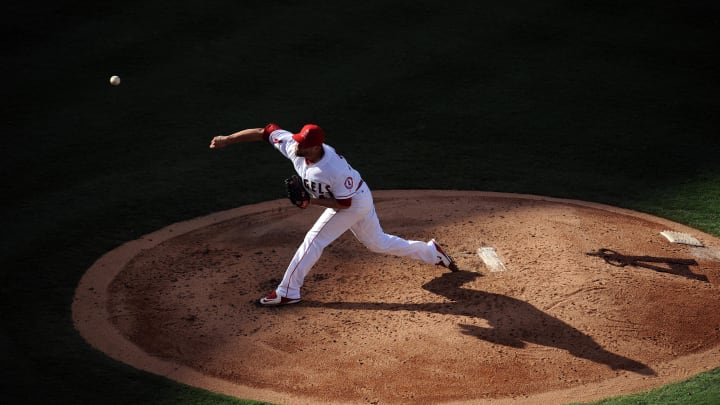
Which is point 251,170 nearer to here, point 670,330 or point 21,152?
point 21,152

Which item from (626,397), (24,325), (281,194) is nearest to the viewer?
(626,397)

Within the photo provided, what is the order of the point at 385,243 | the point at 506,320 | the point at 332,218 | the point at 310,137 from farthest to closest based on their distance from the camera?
the point at 385,243 < the point at 332,218 < the point at 506,320 < the point at 310,137

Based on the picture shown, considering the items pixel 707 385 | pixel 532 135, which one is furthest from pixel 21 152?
pixel 707 385

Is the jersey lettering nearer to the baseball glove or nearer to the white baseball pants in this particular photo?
the baseball glove

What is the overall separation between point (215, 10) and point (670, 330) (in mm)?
9516

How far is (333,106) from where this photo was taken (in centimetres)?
1161

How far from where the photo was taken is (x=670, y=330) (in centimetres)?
680

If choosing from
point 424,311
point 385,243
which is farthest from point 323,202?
point 424,311

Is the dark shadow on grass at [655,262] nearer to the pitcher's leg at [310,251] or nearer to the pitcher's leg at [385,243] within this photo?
the pitcher's leg at [385,243]

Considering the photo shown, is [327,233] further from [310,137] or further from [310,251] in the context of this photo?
[310,137]

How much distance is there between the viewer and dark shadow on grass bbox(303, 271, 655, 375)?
21.3ft

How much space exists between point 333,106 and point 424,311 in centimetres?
517

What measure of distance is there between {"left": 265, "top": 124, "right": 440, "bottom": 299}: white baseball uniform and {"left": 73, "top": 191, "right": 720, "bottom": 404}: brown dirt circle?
0.29 metres

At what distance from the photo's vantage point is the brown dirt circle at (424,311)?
20.3ft
